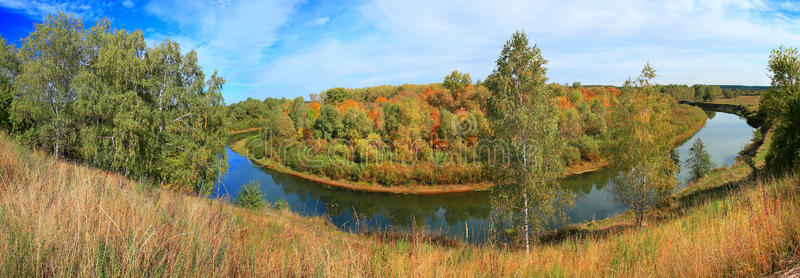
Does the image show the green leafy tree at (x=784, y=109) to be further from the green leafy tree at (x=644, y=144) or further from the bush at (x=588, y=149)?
the bush at (x=588, y=149)

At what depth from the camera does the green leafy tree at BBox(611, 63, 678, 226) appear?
1236 cm

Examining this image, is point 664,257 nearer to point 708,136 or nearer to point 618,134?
point 618,134

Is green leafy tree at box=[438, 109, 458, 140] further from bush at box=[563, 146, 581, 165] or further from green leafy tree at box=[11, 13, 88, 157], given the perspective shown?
green leafy tree at box=[11, 13, 88, 157]

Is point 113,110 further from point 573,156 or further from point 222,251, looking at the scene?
point 573,156

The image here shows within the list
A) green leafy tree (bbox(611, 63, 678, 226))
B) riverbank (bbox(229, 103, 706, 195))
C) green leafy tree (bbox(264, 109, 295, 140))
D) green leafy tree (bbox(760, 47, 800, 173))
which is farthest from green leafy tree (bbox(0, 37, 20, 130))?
green leafy tree (bbox(760, 47, 800, 173))

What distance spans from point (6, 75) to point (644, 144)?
37.7 m

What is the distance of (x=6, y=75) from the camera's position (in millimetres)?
19516

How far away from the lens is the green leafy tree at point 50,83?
50.7ft

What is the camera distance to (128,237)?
2656 millimetres

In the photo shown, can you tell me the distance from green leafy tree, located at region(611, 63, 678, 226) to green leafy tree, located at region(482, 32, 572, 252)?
3.71 metres

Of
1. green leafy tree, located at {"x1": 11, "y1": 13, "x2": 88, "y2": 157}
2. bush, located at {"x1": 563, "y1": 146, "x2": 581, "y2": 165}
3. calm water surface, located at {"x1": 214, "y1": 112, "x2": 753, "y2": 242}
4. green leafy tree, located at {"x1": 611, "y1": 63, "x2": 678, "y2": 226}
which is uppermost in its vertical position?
green leafy tree, located at {"x1": 11, "y1": 13, "x2": 88, "y2": 157}

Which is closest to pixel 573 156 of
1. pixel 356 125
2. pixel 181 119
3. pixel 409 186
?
pixel 409 186

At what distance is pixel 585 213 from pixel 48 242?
2774 centimetres

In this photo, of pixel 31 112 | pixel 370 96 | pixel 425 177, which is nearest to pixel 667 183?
pixel 425 177
